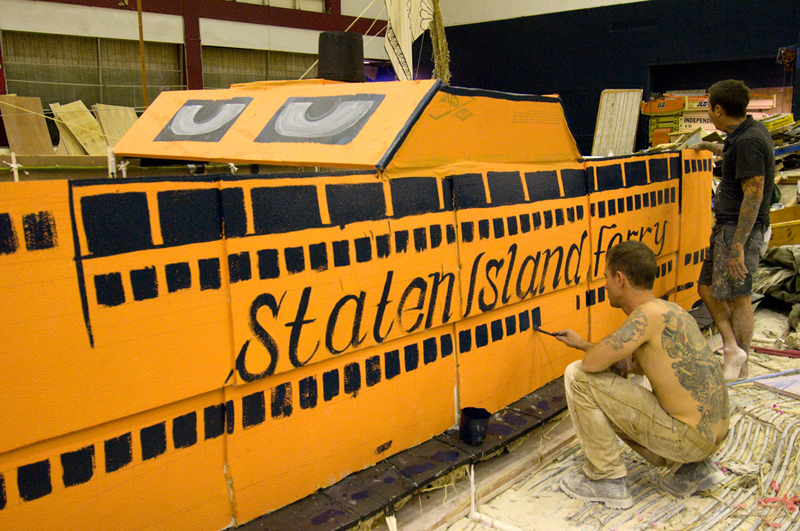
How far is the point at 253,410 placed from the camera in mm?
2246

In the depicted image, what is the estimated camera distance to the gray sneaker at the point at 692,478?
285 centimetres

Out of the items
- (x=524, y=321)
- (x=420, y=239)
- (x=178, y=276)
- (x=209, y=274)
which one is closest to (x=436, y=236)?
(x=420, y=239)

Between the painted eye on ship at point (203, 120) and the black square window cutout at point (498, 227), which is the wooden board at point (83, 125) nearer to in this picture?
the painted eye on ship at point (203, 120)

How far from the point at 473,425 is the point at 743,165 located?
2.75m

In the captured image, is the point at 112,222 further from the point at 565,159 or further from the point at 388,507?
the point at 565,159

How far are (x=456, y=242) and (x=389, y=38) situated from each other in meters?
3.29

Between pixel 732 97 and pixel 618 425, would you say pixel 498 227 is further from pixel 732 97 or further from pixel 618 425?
pixel 732 97

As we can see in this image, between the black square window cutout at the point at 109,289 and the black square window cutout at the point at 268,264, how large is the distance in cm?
49

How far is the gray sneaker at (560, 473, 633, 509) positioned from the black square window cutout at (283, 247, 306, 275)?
176 cm

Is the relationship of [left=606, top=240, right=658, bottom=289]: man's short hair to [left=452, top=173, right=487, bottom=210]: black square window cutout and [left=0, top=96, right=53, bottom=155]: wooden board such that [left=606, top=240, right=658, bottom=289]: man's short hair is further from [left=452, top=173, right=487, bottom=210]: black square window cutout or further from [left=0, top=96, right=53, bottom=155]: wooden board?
[left=0, top=96, right=53, bottom=155]: wooden board

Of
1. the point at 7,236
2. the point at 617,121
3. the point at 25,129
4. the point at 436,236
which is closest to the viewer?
the point at 7,236

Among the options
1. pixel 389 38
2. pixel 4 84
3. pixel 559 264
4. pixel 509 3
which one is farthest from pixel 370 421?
pixel 509 3

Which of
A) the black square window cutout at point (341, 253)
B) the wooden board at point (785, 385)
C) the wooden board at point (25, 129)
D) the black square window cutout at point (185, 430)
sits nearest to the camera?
the black square window cutout at point (185, 430)

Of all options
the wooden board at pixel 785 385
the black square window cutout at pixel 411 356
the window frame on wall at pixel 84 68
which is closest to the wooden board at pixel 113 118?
the window frame on wall at pixel 84 68
